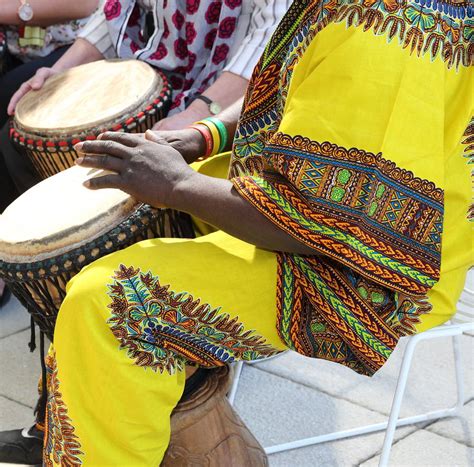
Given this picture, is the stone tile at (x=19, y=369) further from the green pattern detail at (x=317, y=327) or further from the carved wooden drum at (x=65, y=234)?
the green pattern detail at (x=317, y=327)

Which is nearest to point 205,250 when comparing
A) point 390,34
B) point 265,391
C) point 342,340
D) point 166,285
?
point 166,285

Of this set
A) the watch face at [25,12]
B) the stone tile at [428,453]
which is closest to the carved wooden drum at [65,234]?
the stone tile at [428,453]

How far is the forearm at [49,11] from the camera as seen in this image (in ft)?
9.24

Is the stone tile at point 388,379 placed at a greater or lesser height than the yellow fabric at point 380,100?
lesser

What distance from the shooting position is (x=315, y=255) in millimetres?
1435

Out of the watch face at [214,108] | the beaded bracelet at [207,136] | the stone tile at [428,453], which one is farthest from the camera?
the watch face at [214,108]

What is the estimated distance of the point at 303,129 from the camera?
1.32 metres

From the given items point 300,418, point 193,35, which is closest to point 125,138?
point 193,35

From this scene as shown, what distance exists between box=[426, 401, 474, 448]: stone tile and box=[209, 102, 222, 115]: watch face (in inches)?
40.0

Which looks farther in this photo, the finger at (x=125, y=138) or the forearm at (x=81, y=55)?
the forearm at (x=81, y=55)

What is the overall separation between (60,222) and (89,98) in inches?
27.3

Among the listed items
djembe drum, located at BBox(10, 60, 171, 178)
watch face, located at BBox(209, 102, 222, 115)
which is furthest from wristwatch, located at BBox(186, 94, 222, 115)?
djembe drum, located at BBox(10, 60, 171, 178)

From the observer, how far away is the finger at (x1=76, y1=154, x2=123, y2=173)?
1508mm

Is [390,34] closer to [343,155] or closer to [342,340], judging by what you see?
[343,155]
